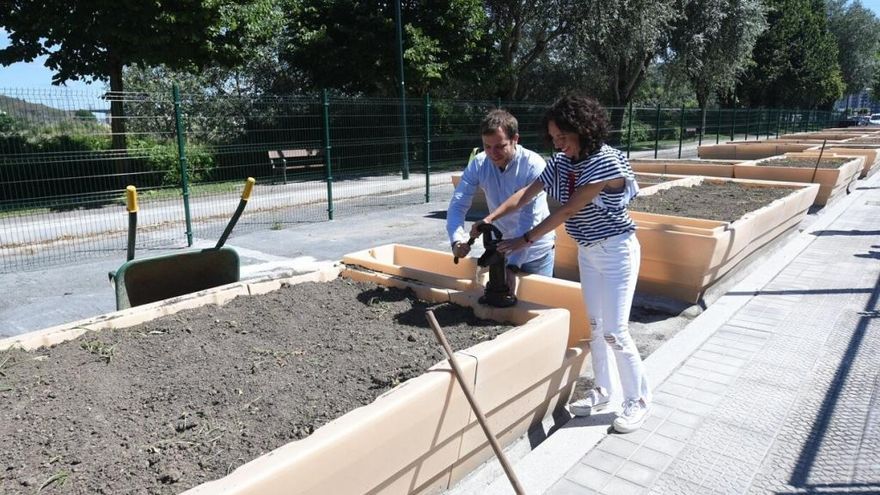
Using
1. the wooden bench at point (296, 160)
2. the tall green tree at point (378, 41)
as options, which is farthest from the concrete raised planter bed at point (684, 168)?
the tall green tree at point (378, 41)

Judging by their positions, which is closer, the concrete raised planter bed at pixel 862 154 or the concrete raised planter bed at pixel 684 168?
the concrete raised planter bed at pixel 684 168

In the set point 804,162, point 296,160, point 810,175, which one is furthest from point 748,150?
point 296,160

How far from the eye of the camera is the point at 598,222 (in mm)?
3055

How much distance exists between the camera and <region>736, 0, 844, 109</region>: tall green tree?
127ft

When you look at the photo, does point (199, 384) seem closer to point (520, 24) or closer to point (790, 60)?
point (520, 24)

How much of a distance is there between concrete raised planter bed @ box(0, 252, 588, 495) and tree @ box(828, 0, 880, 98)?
64.3m

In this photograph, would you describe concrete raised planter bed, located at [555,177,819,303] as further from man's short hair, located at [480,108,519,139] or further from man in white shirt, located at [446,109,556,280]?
man's short hair, located at [480,108,519,139]

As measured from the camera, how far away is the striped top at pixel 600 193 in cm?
294

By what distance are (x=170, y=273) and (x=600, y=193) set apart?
2.67m

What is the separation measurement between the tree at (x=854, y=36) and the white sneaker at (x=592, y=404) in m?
64.2

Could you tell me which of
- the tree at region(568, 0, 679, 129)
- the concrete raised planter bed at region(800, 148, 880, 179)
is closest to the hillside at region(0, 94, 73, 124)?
the concrete raised planter bed at region(800, 148, 880, 179)

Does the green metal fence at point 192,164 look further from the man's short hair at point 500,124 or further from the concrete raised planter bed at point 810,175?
the concrete raised planter bed at point 810,175

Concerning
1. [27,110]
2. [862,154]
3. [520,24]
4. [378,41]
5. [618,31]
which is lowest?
[862,154]

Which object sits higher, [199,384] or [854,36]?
[854,36]
